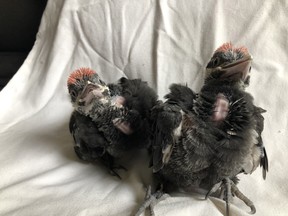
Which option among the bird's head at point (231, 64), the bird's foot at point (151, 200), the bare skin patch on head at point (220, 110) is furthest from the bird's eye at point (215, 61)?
the bird's foot at point (151, 200)

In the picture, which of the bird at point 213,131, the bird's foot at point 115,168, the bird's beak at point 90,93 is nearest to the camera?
the bird at point 213,131

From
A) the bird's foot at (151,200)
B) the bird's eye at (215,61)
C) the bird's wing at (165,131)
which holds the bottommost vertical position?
the bird's foot at (151,200)

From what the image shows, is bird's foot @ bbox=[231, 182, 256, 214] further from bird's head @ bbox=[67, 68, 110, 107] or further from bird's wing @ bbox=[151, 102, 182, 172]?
bird's head @ bbox=[67, 68, 110, 107]

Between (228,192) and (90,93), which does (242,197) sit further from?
(90,93)

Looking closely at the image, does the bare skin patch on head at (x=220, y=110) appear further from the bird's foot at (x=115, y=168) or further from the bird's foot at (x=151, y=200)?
the bird's foot at (x=115, y=168)

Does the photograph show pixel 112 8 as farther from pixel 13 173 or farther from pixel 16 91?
pixel 13 173

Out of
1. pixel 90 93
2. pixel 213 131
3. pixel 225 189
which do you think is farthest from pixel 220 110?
pixel 90 93

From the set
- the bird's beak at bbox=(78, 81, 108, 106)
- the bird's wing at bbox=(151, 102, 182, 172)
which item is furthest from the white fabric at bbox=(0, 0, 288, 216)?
the bird's beak at bbox=(78, 81, 108, 106)

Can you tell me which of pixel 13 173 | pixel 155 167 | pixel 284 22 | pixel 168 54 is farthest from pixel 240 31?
pixel 13 173
